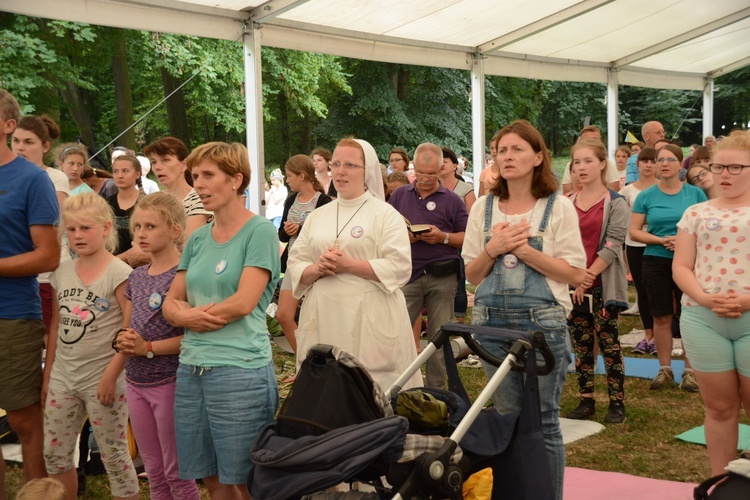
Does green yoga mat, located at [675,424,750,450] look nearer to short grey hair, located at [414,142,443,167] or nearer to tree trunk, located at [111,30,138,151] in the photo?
short grey hair, located at [414,142,443,167]

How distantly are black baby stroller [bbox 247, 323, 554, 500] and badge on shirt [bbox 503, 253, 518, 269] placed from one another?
0.45 m

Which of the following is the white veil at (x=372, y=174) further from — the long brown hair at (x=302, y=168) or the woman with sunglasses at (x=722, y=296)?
the long brown hair at (x=302, y=168)

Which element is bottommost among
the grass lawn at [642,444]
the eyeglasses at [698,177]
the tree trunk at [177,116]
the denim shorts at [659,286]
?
the grass lawn at [642,444]

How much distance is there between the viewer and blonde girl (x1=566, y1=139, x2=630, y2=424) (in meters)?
5.21

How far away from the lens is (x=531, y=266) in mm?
3355

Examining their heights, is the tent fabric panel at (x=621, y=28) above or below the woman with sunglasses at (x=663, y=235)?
above

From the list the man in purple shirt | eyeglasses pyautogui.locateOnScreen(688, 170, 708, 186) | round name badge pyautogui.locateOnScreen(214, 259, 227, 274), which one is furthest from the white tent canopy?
round name badge pyautogui.locateOnScreen(214, 259, 227, 274)

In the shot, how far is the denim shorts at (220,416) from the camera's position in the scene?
3.04 m

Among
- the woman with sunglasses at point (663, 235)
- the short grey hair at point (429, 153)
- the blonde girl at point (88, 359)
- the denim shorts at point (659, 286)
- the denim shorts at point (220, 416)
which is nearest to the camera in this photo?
the denim shorts at point (220, 416)

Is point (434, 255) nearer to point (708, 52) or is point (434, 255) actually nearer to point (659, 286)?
point (659, 286)

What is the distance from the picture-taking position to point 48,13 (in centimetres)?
691

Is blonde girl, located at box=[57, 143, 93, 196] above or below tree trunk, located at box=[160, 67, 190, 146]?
below

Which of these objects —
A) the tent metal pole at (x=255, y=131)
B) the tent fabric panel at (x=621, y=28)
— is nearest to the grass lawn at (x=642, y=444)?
the tent metal pole at (x=255, y=131)

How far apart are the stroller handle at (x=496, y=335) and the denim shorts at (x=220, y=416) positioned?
0.76m
